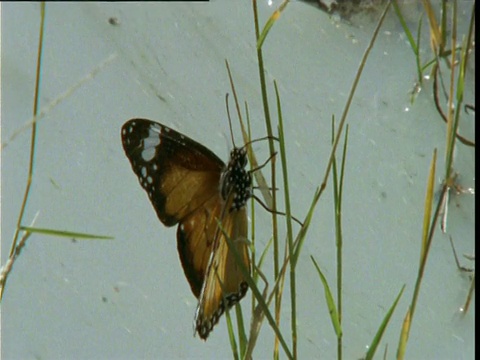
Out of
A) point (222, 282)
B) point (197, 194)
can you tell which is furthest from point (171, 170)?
point (222, 282)

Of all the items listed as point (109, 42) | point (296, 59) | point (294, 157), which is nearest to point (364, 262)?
point (294, 157)

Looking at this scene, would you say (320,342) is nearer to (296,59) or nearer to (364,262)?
(364,262)

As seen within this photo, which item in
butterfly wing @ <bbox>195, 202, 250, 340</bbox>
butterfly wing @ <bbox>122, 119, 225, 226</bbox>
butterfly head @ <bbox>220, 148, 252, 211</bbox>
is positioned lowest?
butterfly wing @ <bbox>195, 202, 250, 340</bbox>

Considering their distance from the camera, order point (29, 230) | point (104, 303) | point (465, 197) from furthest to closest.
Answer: point (104, 303)
point (465, 197)
point (29, 230)

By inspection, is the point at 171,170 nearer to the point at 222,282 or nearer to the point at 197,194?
the point at 197,194

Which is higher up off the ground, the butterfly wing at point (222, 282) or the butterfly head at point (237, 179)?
the butterfly head at point (237, 179)

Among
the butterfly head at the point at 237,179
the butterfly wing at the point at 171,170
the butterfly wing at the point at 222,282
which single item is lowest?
the butterfly wing at the point at 222,282

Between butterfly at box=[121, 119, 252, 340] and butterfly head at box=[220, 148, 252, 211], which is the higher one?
butterfly head at box=[220, 148, 252, 211]
